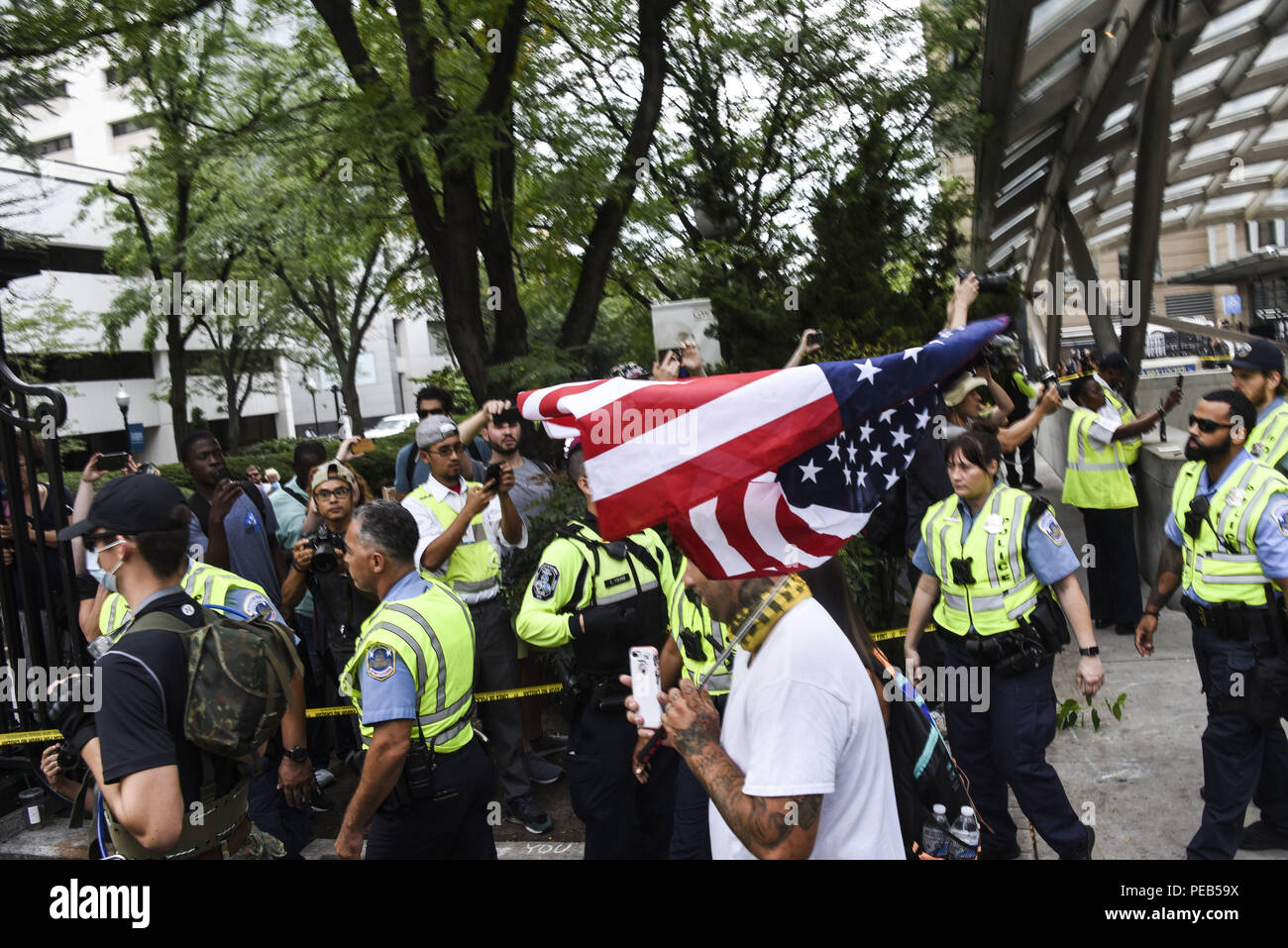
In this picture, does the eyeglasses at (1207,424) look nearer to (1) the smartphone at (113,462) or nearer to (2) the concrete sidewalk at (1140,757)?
(2) the concrete sidewalk at (1140,757)

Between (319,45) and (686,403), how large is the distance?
1166 cm

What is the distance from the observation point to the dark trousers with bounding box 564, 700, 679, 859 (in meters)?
4.16

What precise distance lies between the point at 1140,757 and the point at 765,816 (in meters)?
4.53

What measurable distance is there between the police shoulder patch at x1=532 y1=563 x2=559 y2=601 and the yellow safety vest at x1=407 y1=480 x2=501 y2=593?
1331 mm

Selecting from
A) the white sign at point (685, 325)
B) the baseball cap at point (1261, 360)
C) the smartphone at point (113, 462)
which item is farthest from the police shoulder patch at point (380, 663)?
the white sign at point (685, 325)

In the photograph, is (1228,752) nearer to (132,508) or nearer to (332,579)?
(132,508)

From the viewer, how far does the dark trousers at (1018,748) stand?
436 cm

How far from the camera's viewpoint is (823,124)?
13.6 m

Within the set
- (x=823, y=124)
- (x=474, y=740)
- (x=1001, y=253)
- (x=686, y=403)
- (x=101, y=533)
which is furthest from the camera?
(x=1001, y=253)

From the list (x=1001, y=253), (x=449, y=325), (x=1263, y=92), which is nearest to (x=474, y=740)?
(x=449, y=325)

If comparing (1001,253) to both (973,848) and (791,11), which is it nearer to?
(791,11)

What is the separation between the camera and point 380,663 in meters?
3.56

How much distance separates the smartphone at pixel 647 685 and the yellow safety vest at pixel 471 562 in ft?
Result: 9.58

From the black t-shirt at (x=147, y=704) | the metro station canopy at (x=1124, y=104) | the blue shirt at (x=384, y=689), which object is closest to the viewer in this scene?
the black t-shirt at (x=147, y=704)
